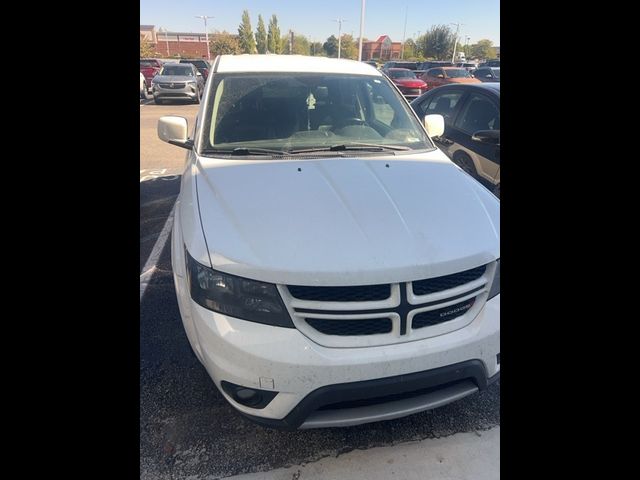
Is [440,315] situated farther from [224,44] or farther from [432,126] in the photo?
[224,44]

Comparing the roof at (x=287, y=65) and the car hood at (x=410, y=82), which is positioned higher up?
the car hood at (x=410, y=82)

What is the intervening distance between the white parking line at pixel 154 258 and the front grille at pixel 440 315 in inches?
90.6

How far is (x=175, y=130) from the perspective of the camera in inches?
118

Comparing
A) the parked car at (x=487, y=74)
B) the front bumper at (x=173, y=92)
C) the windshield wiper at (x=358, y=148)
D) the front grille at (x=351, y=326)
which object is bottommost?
the front grille at (x=351, y=326)

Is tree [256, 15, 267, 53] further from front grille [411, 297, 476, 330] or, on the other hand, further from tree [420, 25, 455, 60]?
front grille [411, 297, 476, 330]

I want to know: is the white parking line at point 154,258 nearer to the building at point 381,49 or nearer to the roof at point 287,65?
the roof at point 287,65

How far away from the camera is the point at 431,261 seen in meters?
1.72

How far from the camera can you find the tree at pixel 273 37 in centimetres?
5769

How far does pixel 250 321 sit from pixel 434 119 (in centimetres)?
239

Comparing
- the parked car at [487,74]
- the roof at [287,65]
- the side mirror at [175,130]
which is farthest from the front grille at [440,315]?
the parked car at [487,74]

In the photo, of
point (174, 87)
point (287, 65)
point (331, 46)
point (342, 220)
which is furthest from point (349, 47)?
point (342, 220)

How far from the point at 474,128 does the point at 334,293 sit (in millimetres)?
4217
